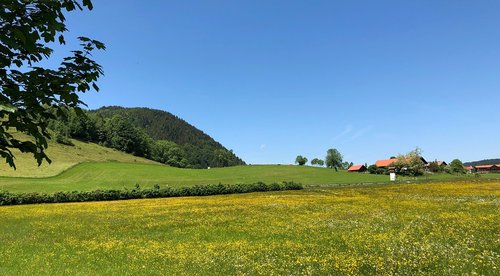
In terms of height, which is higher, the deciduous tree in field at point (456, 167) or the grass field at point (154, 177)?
the deciduous tree in field at point (456, 167)

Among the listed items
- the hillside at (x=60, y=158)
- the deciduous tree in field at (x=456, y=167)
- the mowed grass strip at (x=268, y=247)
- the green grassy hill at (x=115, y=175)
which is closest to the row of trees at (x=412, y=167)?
the deciduous tree in field at (x=456, y=167)

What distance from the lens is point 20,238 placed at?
24.0 metres

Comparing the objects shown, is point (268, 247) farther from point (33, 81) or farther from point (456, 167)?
point (456, 167)

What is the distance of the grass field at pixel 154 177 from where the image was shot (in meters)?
90.2

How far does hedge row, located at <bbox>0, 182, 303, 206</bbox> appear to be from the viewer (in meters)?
58.2

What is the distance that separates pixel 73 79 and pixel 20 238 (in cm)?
2278

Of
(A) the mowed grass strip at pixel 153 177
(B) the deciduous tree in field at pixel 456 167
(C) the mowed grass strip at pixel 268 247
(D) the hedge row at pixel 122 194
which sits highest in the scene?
(B) the deciduous tree in field at pixel 456 167

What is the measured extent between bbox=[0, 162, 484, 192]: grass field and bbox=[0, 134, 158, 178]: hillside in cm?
446

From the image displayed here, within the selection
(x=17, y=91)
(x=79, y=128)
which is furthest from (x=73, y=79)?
(x=79, y=128)

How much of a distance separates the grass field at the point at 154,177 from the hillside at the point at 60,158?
4460 millimetres

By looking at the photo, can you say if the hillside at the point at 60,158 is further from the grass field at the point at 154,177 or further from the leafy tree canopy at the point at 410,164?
the leafy tree canopy at the point at 410,164

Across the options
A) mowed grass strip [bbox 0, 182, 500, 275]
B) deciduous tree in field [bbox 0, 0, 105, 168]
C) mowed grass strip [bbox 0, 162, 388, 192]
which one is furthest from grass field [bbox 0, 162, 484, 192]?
deciduous tree in field [bbox 0, 0, 105, 168]

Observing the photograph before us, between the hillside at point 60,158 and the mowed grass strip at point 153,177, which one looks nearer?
the mowed grass strip at point 153,177

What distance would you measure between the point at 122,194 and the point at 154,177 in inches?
1717
